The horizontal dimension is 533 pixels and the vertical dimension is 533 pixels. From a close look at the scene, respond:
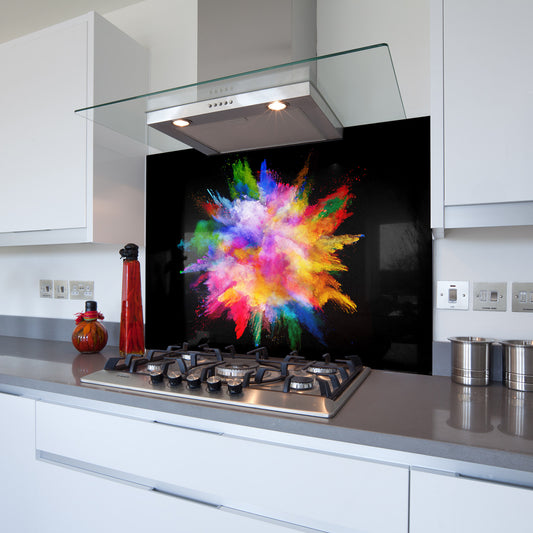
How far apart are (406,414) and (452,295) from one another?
0.58 m

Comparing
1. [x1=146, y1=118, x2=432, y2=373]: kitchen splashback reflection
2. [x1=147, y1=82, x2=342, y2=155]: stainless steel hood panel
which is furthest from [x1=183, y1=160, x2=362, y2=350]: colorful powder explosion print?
[x1=147, y1=82, x2=342, y2=155]: stainless steel hood panel

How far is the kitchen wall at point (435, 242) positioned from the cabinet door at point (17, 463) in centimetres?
72

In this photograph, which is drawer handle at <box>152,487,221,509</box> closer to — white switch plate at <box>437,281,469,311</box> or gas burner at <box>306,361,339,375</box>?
gas burner at <box>306,361,339,375</box>

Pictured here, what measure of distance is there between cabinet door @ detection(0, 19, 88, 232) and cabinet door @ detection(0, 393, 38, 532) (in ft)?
2.34

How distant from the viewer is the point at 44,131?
180 centimetres

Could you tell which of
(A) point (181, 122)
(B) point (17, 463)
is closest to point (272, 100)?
(A) point (181, 122)

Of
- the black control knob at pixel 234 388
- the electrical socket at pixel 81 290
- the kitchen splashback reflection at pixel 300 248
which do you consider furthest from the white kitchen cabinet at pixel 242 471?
the electrical socket at pixel 81 290

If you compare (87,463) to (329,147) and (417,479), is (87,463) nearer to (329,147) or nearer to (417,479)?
(417,479)

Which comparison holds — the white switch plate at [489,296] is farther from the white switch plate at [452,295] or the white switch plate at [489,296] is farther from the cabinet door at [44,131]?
the cabinet door at [44,131]

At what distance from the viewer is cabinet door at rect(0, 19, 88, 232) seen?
5.64 feet

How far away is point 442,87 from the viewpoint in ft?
3.82

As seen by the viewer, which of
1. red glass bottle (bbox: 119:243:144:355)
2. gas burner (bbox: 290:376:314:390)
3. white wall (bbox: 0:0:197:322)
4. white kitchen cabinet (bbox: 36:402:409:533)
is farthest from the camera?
white wall (bbox: 0:0:197:322)

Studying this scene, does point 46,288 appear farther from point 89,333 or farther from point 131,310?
point 131,310

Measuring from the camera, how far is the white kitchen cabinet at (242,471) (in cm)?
95
